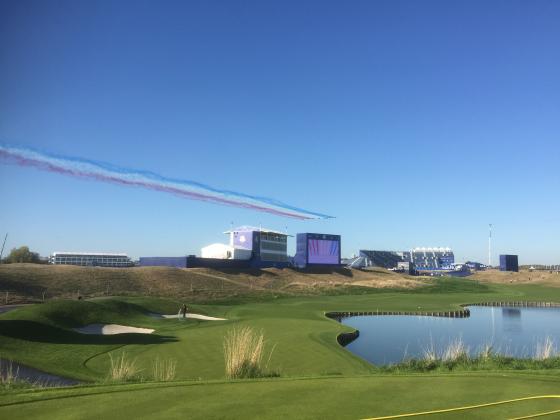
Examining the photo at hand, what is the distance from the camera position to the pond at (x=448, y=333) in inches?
1222

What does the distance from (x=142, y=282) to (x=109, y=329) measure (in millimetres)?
31118

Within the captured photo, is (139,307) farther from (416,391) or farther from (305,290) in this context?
(305,290)

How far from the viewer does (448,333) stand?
40188 mm

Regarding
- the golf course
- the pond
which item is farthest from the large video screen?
the golf course

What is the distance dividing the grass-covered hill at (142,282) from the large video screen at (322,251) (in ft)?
51.7

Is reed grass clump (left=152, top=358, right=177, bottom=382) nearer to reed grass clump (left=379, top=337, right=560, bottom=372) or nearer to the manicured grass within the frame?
the manicured grass

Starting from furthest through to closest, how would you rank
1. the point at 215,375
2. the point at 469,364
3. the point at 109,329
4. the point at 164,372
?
the point at 109,329 < the point at 215,375 < the point at 164,372 < the point at 469,364

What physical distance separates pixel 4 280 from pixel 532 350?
47593 millimetres

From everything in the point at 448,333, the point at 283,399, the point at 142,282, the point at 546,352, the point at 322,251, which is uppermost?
the point at 322,251

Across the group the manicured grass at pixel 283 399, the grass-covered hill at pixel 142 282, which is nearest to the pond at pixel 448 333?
the manicured grass at pixel 283 399

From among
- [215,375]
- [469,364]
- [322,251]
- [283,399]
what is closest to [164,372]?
[215,375]

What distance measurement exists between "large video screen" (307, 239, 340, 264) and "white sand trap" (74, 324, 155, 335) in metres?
77.7

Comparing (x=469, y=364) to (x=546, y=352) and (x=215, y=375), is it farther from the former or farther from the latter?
(x=215, y=375)

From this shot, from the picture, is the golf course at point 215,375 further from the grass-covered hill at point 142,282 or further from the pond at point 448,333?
the pond at point 448,333
